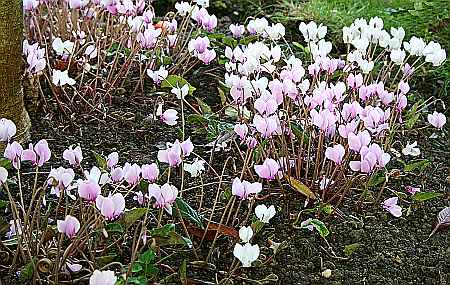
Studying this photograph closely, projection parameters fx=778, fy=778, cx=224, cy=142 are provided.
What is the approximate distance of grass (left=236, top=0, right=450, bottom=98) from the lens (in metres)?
3.33

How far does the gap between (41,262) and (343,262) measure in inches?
27.4

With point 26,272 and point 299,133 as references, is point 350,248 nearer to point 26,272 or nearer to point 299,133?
point 299,133

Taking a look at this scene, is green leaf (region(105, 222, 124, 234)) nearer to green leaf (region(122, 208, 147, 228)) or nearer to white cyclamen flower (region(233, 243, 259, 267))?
green leaf (region(122, 208, 147, 228))

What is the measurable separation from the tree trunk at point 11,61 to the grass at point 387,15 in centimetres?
168

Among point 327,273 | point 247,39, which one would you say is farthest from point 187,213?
point 247,39

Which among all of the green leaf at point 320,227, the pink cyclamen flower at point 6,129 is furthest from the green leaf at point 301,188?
the pink cyclamen flower at point 6,129

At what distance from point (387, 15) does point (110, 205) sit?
2.33m

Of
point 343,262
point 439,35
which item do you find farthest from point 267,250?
point 439,35

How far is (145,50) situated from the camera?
278cm

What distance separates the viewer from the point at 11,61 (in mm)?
2096

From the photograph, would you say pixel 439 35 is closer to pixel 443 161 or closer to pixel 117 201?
pixel 443 161

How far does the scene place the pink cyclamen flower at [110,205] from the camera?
146 centimetres

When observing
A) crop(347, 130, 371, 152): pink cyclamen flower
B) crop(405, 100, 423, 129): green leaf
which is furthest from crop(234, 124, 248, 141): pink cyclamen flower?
crop(405, 100, 423, 129): green leaf

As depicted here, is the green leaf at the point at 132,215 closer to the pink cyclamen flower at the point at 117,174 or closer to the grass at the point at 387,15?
the pink cyclamen flower at the point at 117,174
